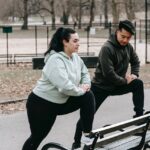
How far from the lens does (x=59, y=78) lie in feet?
15.6

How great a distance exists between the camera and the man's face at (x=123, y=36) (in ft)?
18.6

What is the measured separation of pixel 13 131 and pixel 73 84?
9.98 feet

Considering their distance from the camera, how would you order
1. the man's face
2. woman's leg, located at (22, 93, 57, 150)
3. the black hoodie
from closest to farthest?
woman's leg, located at (22, 93, 57, 150) → the man's face → the black hoodie

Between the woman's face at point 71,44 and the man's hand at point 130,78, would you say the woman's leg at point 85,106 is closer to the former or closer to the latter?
the woman's face at point 71,44

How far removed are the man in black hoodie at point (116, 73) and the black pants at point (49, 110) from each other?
0.72m

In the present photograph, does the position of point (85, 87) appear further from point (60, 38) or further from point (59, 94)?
point (60, 38)

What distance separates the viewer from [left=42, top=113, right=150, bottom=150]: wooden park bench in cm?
436

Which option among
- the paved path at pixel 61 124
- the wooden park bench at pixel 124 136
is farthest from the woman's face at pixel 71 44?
the paved path at pixel 61 124

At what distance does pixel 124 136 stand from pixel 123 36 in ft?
4.56

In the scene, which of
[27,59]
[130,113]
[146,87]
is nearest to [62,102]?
[130,113]

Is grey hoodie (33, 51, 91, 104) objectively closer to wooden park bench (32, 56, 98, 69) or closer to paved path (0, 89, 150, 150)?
paved path (0, 89, 150, 150)

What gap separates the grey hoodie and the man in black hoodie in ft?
2.57

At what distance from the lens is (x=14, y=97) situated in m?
10.7

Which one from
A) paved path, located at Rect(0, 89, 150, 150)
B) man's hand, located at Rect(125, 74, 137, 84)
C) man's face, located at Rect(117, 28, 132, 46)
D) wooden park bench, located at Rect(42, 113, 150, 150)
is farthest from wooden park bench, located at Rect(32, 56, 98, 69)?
wooden park bench, located at Rect(42, 113, 150, 150)
